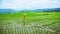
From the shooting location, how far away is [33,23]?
1.88m

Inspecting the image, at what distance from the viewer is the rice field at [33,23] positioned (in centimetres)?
187

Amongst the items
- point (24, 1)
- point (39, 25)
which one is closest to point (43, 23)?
point (39, 25)

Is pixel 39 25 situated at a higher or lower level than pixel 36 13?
lower

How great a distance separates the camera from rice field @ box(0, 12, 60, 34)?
1.87 m

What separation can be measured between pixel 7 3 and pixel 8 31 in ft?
1.41

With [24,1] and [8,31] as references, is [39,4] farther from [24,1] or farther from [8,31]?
[8,31]

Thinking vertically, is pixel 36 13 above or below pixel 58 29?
above

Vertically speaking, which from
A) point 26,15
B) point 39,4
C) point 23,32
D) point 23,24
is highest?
point 39,4

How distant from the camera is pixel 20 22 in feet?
6.18

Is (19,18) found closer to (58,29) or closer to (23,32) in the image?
(23,32)

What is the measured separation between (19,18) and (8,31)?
0.85ft

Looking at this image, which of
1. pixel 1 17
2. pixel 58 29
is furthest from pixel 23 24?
pixel 58 29

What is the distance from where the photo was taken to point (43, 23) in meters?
1.88

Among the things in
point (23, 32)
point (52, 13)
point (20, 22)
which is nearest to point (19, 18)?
point (20, 22)
